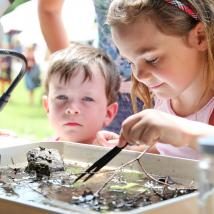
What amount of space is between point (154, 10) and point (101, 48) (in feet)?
1.34

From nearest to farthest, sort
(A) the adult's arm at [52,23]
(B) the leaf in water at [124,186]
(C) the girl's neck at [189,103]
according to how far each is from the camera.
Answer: (B) the leaf in water at [124,186] → (C) the girl's neck at [189,103] → (A) the adult's arm at [52,23]

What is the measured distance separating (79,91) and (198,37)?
0.33 meters

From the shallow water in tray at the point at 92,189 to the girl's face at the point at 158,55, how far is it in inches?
9.7

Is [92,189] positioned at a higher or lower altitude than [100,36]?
lower

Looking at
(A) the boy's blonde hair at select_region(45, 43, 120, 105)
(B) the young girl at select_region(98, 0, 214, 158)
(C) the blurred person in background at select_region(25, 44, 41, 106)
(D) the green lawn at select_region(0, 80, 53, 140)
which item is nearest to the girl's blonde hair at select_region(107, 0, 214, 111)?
(B) the young girl at select_region(98, 0, 214, 158)

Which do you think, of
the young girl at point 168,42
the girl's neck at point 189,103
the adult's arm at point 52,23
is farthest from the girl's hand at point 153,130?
the adult's arm at point 52,23

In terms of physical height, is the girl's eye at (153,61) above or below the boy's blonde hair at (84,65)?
above

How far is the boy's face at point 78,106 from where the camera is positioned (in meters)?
1.32

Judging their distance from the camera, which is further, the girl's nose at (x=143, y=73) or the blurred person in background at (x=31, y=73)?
the blurred person in background at (x=31, y=73)

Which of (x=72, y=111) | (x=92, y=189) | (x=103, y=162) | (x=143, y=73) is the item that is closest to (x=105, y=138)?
(x=72, y=111)

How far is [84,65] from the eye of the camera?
1322mm

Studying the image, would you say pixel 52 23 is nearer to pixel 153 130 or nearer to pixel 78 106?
pixel 78 106

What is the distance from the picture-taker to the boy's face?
1319mm

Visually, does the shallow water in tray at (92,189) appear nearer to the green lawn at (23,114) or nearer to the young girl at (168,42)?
the young girl at (168,42)
